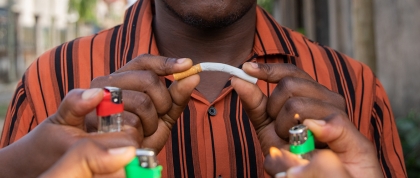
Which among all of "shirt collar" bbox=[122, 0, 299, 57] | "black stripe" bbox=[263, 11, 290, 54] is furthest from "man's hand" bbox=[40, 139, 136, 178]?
"black stripe" bbox=[263, 11, 290, 54]

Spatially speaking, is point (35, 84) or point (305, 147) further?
point (35, 84)

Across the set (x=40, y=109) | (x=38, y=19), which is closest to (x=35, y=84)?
(x=40, y=109)

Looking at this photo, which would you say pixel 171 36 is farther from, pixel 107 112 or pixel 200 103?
pixel 107 112

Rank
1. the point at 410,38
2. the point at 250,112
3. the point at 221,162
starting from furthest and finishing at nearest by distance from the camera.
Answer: the point at 410,38, the point at 221,162, the point at 250,112

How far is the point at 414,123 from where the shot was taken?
3447 millimetres

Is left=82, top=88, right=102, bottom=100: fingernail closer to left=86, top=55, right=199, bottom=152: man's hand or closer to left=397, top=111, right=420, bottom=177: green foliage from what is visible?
left=86, top=55, right=199, bottom=152: man's hand

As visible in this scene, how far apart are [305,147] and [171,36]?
3.60 feet

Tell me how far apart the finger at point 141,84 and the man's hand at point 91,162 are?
11.8 inches

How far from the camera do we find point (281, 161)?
1.32 m

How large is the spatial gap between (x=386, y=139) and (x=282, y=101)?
2.74ft

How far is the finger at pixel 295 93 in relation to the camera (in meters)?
1.55

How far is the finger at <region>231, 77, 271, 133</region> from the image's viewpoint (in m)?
1.56

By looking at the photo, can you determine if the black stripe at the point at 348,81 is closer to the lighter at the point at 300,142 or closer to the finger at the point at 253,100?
the finger at the point at 253,100

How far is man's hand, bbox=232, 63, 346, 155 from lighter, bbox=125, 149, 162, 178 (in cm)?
45
